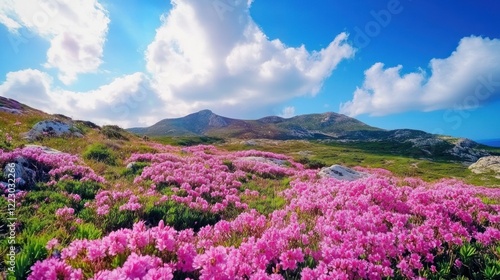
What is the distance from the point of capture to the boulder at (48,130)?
1930 centimetres

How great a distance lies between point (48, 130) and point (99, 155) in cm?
745

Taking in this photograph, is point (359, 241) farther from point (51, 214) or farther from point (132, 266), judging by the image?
point (51, 214)

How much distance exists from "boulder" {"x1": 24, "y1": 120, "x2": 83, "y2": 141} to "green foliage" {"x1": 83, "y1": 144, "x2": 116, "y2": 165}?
4515 millimetres

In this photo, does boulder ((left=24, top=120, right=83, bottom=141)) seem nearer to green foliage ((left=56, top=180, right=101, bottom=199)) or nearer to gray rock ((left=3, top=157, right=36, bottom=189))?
gray rock ((left=3, top=157, right=36, bottom=189))

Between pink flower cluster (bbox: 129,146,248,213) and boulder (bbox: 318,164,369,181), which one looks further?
boulder (bbox: 318,164,369,181)

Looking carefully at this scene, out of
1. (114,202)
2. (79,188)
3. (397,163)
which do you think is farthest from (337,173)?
(397,163)

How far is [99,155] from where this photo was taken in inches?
650

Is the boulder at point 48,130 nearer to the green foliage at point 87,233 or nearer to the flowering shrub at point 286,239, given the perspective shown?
the flowering shrub at point 286,239

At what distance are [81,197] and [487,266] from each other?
10.5 meters

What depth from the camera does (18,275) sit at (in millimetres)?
4090

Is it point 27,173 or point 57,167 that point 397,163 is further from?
point 27,173

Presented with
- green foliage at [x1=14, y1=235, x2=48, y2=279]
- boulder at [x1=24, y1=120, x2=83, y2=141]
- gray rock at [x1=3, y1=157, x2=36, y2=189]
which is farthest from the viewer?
boulder at [x1=24, y1=120, x2=83, y2=141]

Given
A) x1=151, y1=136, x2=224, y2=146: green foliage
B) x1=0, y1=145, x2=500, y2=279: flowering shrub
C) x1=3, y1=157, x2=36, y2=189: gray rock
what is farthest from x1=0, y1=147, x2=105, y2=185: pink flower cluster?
x1=151, y1=136, x2=224, y2=146: green foliage

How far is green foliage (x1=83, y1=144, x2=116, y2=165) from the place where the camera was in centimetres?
1608
